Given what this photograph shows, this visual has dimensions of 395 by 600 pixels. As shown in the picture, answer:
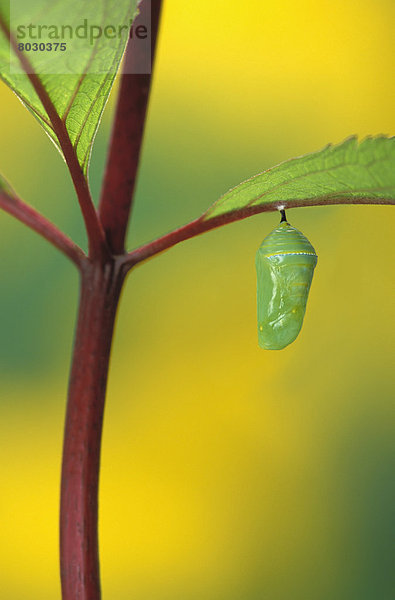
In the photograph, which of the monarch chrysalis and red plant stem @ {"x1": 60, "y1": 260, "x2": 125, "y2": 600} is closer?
red plant stem @ {"x1": 60, "y1": 260, "x2": 125, "y2": 600}

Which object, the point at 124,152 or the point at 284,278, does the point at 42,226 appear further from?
the point at 284,278

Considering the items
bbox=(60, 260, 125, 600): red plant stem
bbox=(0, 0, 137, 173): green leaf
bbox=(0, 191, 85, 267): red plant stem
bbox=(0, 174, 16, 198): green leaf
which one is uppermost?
bbox=(0, 0, 137, 173): green leaf

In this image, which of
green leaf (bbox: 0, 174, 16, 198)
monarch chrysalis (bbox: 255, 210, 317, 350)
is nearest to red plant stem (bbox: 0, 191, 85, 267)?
green leaf (bbox: 0, 174, 16, 198)

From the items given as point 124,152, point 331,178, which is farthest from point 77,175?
point 331,178

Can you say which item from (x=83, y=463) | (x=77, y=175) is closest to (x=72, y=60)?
(x=77, y=175)

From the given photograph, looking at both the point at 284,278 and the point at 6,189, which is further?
the point at 284,278

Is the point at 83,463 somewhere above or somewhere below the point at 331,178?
below

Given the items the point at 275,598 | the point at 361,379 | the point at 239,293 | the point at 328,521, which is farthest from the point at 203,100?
the point at 275,598

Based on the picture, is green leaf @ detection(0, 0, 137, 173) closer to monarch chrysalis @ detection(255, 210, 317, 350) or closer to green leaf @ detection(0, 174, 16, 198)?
green leaf @ detection(0, 174, 16, 198)
